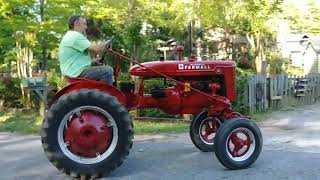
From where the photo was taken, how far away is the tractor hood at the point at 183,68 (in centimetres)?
723

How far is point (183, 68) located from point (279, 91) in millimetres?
11315

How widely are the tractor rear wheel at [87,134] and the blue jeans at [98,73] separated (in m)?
0.36

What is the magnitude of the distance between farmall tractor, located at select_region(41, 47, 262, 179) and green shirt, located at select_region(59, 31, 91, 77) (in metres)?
0.15

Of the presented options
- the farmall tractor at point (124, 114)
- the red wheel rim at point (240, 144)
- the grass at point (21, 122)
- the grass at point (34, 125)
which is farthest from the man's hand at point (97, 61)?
the grass at point (21, 122)

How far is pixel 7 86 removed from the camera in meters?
18.0

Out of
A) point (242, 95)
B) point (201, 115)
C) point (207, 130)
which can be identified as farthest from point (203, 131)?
point (242, 95)

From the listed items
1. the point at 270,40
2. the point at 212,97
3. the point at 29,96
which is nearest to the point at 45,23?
the point at 29,96

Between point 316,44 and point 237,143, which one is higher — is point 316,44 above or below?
above

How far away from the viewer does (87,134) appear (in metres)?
6.51

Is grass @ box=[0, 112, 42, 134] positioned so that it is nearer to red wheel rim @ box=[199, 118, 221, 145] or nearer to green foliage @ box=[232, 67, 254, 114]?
red wheel rim @ box=[199, 118, 221, 145]

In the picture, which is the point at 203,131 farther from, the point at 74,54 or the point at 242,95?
the point at 242,95

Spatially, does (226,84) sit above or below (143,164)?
above

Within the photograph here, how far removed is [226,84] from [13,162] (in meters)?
3.46

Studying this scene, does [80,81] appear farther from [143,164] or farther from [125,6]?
[125,6]
